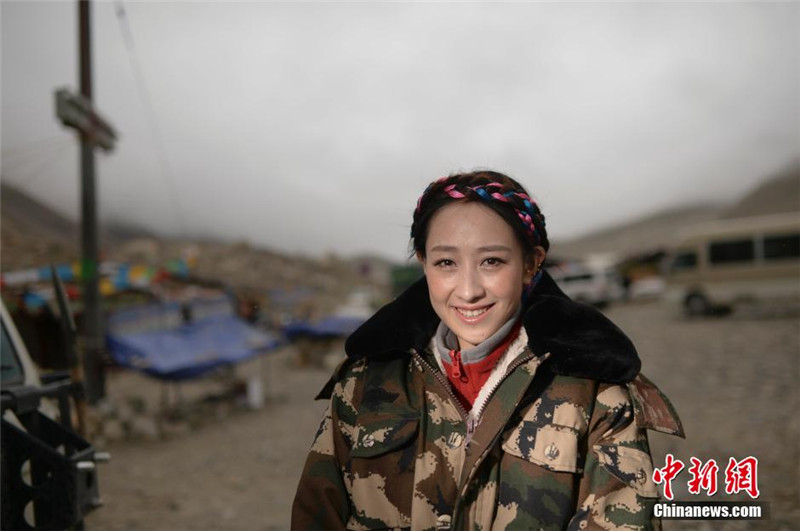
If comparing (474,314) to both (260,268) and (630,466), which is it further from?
(260,268)

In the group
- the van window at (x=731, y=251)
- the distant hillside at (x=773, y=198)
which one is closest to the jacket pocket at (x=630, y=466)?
the van window at (x=731, y=251)

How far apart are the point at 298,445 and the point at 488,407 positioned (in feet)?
22.0

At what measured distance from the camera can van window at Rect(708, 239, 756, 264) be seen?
16.6 metres

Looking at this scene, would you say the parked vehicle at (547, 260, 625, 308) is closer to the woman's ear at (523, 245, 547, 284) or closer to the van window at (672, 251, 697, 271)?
the van window at (672, 251, 697, 271)

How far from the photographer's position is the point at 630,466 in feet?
4.92

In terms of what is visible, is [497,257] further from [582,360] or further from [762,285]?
[762,285]

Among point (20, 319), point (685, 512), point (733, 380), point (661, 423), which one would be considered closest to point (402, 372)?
point (661, 423)

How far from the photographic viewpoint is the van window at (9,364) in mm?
2771

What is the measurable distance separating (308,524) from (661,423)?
3.34 feet

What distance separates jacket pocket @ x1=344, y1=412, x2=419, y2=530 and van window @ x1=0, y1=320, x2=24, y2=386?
203 cm

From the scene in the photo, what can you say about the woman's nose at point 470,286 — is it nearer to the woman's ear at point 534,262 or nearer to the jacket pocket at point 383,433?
the woman's ear at point 534,262

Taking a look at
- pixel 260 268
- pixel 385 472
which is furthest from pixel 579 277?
pixel 260 268

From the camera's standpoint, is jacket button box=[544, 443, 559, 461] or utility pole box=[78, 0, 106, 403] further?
utility pole box=[78, 0, 106, 403]

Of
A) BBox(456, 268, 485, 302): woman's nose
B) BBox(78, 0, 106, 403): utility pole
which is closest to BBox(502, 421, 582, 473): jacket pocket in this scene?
BBox(456, 268, 485, 302): woman's nose
